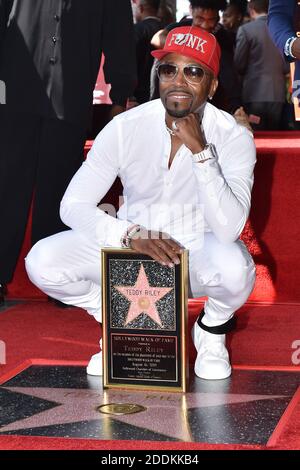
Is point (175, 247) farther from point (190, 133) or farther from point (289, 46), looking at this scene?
point (289, 46)

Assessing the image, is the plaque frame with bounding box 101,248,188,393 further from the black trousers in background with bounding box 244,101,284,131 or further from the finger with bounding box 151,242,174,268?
the black trousers in background with bounding box 244,101,284,131

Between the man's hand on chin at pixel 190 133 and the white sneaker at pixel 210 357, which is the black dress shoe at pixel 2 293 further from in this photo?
the man's hand on chin at pixel 190 133

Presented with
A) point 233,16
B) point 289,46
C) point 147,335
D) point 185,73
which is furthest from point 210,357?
point 233,16

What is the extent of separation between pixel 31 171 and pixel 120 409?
158 cm

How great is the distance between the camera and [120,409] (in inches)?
102

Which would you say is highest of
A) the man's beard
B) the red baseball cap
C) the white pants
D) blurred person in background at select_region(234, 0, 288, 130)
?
blurred person in background at select_region(234, 0, 288, 130)

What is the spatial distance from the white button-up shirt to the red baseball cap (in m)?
0.23

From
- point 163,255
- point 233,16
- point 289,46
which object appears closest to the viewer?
point 163,255

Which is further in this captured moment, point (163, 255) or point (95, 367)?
point (95, 367)

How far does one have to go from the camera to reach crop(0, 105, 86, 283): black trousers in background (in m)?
3.82

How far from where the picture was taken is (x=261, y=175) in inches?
161

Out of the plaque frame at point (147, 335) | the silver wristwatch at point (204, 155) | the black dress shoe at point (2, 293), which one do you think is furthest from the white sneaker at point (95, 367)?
the black dress shoe at point (2, 293)

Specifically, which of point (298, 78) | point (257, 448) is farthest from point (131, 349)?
point (298, 78)

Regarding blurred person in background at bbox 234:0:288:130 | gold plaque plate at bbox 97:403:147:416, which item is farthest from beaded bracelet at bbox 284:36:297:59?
blurred person in background at bbox 234:0:288:130
